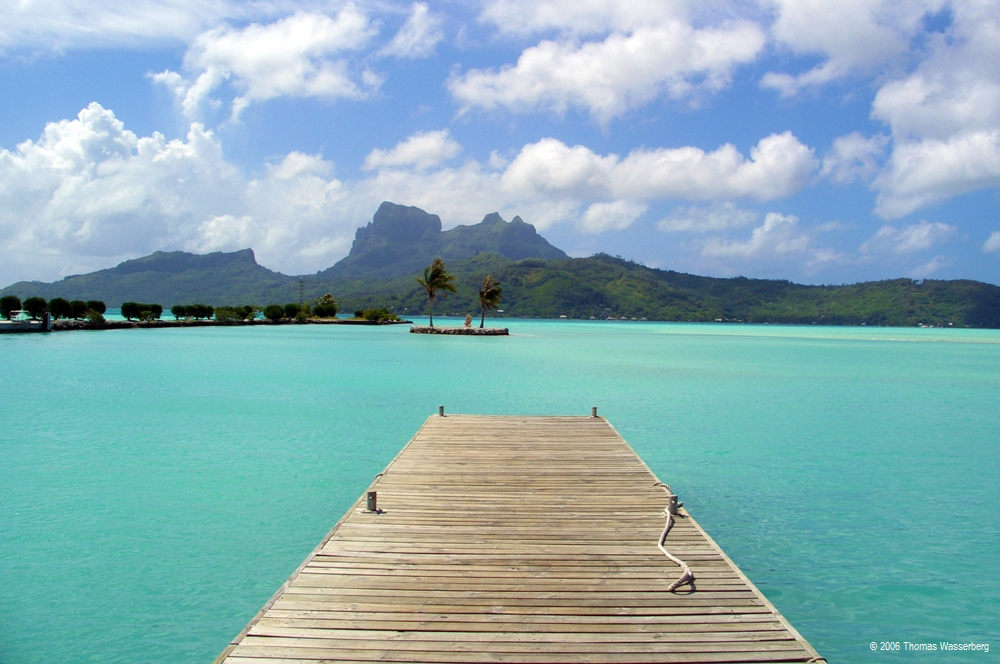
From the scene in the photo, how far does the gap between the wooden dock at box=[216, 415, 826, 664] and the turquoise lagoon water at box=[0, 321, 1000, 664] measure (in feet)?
5.47

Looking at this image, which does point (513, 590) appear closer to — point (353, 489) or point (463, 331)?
point (353, 489)

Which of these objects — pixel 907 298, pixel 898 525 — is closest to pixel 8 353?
pixel 898 525

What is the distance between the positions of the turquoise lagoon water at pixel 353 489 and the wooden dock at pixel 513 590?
1.67m

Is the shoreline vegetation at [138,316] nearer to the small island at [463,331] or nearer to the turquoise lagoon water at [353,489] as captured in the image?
the small island at [463,331]

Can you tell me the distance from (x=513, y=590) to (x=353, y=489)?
6701 millimetres

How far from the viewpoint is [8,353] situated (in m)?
38.8

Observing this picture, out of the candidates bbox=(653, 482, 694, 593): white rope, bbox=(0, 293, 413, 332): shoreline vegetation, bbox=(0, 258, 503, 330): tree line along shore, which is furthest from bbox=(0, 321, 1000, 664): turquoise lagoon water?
bbox=(0, 258, 503, 330): tree line along shore

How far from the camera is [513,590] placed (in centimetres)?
544

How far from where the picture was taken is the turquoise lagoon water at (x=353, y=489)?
7.04 metres

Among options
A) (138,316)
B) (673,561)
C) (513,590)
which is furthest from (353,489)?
(138,316)

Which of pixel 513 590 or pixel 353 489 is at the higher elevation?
pixel 513 590

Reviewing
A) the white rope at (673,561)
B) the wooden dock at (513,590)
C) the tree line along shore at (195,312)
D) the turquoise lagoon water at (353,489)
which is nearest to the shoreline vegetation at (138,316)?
the tree line along shore at (195,312)

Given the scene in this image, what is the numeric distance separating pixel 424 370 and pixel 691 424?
1770cm

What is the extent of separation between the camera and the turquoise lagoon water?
7035 millimetres
